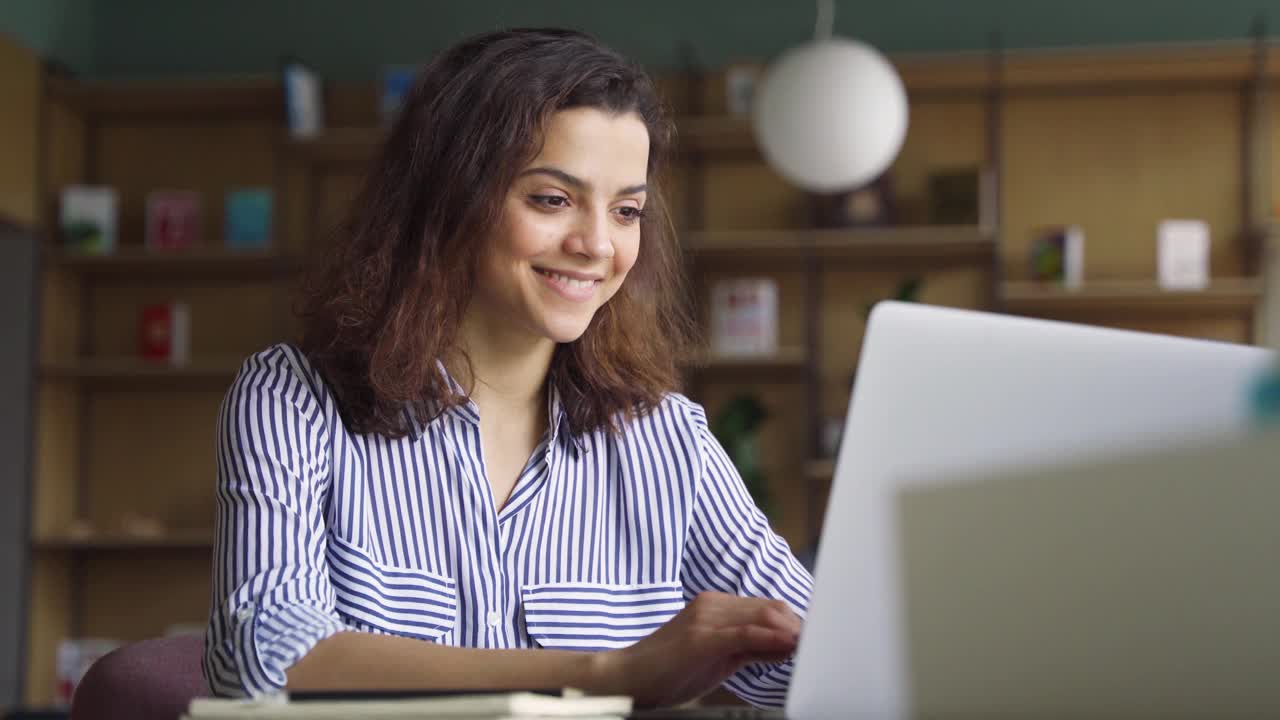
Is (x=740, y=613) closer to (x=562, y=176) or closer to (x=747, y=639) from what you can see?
(x=747, y=639)

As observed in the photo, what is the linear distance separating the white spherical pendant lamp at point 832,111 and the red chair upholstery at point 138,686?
244 centimetres

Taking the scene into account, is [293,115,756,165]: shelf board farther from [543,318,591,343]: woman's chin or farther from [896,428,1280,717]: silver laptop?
[896,428,1280,717]: silver laptop

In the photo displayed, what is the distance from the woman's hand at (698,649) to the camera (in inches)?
33.3

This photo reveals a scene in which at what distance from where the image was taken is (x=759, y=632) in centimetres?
85

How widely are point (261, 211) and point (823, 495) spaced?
2.38m

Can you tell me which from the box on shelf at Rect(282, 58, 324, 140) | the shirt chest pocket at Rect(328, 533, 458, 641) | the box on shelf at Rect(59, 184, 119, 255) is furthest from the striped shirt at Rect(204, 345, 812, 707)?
the box on shelf at Rect(59, 184, 119, 255)

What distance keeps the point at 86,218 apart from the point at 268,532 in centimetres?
448

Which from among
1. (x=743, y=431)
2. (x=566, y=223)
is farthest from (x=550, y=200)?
(x=743, y=431)

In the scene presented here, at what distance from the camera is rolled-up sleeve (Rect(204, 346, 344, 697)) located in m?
0.99

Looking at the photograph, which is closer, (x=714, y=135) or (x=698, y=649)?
(x=698, y=649)

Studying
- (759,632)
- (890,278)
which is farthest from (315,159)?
(759,632)

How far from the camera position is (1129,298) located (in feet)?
15.7

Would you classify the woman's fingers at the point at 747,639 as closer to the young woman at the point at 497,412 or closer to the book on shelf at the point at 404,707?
the book on shelf at the point at 404,707

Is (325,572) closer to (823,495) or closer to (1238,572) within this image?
(1238,572)
